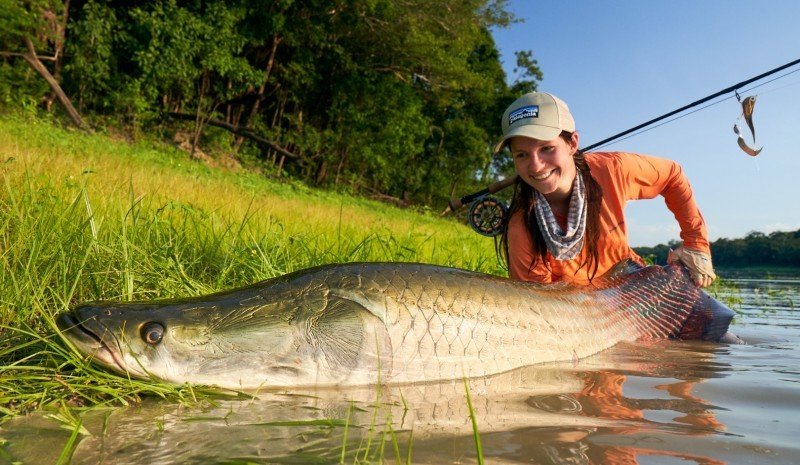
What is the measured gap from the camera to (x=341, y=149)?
2942cm

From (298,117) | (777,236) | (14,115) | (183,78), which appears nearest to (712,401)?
(14,115)

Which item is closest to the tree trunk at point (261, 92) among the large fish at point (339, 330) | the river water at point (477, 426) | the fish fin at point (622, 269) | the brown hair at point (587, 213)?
the brown hair at point (587, 213)

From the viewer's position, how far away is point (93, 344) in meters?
2.08

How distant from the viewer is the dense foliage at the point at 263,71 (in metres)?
19.7

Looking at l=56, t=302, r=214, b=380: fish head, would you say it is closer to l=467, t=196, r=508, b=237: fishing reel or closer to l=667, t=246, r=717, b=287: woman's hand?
l=467, t=196, r=508, b=237: fishing reel

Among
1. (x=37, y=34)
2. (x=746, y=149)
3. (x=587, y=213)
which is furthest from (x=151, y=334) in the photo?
(x=37, y=34)

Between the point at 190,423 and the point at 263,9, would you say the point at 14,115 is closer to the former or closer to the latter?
the point at 263,9

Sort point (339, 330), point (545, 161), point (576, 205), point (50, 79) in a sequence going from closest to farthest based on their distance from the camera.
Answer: point (339, 330) < point (545, 161) < point (576, 205) < point (50, 79)

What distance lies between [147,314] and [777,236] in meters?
44.6

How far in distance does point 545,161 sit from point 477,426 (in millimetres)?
2131

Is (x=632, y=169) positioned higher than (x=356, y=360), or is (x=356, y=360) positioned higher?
(x=632, y=169)

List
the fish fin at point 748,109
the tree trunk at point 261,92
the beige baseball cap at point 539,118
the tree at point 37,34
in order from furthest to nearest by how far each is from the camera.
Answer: the tree trunk at point 261,92
the tree at point 37,34
the fish fin at point 748,109
the beige baseball cap at point 539,118

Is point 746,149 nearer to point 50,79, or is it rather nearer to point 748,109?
point 748,109

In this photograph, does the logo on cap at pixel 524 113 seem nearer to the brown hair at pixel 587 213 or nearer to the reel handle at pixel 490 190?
the brown hair at pixel 587 213
